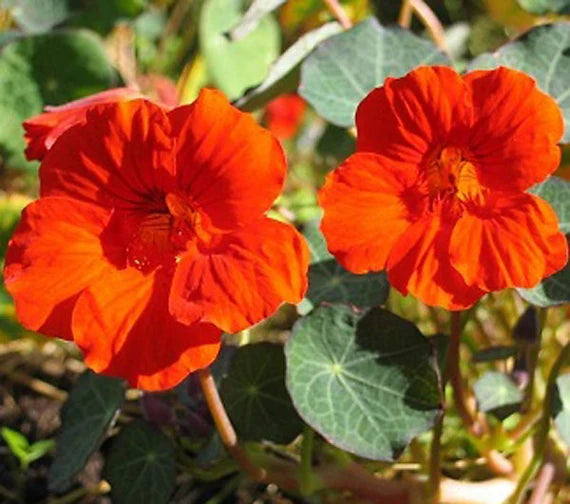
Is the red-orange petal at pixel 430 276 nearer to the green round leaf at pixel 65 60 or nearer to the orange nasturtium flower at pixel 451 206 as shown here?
the orange nasturtium flower at pixel 451 206

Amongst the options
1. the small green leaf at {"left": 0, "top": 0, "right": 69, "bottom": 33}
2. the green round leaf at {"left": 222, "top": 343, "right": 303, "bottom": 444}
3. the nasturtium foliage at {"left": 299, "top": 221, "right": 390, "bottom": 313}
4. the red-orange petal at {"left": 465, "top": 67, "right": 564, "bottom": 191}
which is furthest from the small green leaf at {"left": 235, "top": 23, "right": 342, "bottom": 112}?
the small green leaf at {"left": 0, "top": 0, "right": 69, "bottom": 33}

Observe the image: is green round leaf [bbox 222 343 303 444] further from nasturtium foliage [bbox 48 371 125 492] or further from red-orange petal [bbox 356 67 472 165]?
red-orange petal [bbox 356 67 472 165]

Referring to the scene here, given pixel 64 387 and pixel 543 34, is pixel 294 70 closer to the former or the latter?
pixel 543 34

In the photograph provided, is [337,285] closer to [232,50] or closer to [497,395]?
[497,395]

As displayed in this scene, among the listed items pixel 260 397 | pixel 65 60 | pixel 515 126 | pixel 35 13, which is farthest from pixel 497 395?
pixel 35 13

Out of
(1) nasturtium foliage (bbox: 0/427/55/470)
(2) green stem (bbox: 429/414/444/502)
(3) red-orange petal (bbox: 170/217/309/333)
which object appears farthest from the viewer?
(1) nasturtium foliage (bbox: 0/427/55/470)
